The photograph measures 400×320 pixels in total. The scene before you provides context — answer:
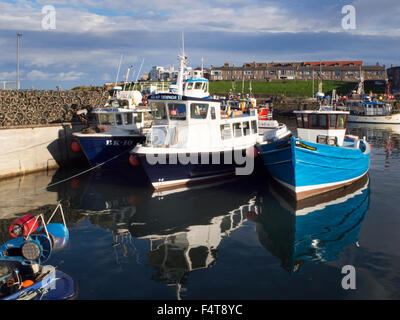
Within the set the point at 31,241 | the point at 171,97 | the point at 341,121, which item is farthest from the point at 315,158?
the point at 31,241

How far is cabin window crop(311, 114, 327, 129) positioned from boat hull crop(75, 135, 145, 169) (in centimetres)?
1092

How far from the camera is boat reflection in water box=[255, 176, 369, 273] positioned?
12.2 m

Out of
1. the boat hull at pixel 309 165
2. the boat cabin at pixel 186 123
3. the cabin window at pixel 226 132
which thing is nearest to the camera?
the boat hull at pixel 309 165

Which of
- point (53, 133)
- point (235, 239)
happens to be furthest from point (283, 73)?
point (235, 239)

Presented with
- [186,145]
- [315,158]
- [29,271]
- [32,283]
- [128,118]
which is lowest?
[32,283]

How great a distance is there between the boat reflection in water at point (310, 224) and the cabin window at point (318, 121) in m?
3.81

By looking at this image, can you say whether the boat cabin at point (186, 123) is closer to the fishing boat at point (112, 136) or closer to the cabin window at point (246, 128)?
the cabin window at point (246, 128)

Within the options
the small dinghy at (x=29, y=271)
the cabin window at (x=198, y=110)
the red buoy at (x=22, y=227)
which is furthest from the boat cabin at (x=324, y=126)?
the red buoy at (x=22, y=227)

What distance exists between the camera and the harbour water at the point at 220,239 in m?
10.1

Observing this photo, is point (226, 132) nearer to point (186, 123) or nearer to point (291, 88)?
point (186, 123)

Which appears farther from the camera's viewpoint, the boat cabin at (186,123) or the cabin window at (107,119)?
the cabin window at (107,119)

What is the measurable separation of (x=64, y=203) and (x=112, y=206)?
269 centimetres

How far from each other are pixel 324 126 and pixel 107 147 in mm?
13640

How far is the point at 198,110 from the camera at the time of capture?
19891 mm
